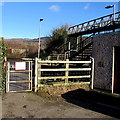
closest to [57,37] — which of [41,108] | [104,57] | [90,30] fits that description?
[90,30]

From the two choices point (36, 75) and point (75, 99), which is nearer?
point (75, 99)

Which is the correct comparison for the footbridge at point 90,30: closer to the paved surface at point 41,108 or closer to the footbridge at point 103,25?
the footbridge at point 103,25

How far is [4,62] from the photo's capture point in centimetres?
806

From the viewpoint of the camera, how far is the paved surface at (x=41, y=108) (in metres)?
5.64

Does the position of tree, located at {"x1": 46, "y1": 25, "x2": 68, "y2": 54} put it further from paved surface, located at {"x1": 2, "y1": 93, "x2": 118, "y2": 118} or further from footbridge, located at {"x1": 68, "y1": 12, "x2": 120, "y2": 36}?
paved surface, located at {"x1": 2, "y1": 93, "x2": 118, "y2": 118}

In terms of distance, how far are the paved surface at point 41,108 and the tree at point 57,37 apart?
26.7 m

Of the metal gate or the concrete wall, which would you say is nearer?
the metal gate

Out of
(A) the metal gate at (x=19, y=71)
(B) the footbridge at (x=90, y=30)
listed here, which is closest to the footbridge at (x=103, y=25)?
(B) the footbridge at (x=90, y=30)

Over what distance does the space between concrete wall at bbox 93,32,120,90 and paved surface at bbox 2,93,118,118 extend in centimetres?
288

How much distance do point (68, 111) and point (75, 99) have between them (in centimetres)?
174

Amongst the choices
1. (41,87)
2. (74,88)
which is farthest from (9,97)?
(74,88)

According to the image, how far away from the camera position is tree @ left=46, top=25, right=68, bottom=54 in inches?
1342

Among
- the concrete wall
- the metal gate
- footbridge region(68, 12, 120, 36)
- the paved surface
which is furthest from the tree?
the paved surface

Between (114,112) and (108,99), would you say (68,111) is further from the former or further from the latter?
(108,99)
